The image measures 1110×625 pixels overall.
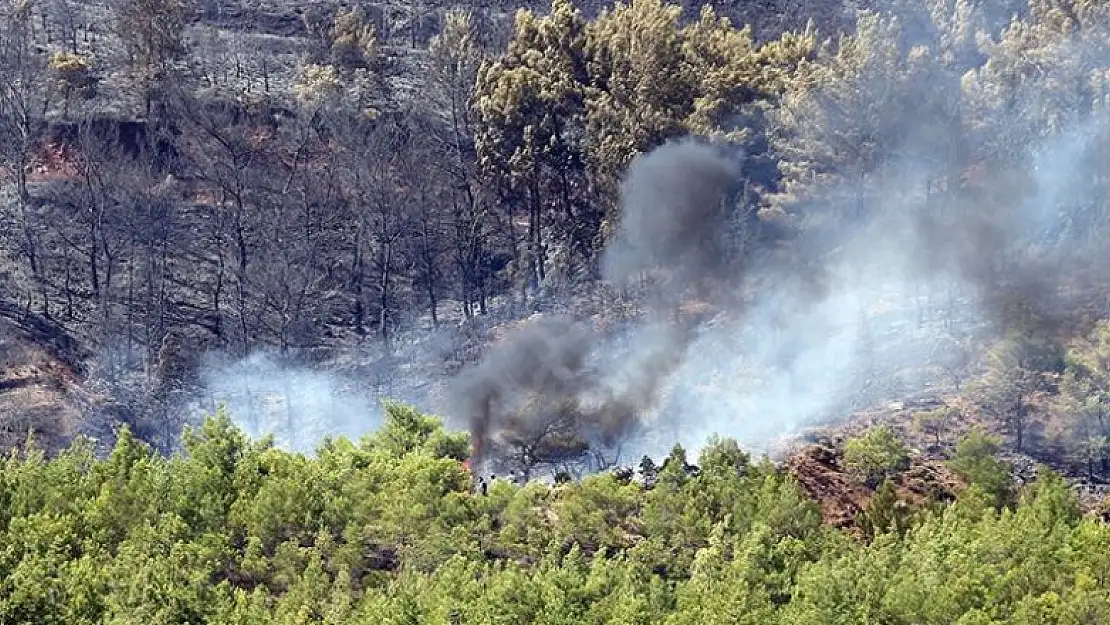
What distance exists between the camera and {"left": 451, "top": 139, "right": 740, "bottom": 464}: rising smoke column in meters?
46.6

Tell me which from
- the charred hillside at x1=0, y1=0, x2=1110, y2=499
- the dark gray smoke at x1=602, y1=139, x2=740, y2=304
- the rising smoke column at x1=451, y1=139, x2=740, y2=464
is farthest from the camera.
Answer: the dark gray smoke at x1=602, y1=139, x2=740, y2=304

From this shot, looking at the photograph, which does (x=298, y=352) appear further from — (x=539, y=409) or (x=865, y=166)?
(x=865, y=166)

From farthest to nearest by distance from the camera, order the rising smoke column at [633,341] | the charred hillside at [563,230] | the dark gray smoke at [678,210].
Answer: the dark gray smoke at [678,210] → the charred hillside at [563,230] → the rising smoke column at [633,341]

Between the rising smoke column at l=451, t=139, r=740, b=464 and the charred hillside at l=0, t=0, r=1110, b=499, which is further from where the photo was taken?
the charred hillside at l=0, t=0, r=1110, b=499

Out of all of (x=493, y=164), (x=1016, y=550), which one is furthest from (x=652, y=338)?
(x=1016, y=550)

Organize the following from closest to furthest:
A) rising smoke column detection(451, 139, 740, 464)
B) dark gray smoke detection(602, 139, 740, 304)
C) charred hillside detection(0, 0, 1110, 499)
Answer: rising smoke column detection(451, 139, 740, 464), charred hillside detection(0, 0, 1110, 499), dark gray smoke detection(602, 139, 740, 304)

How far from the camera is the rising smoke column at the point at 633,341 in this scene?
46.6m

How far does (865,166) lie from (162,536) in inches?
1153

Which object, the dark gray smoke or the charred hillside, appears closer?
the charred hillside

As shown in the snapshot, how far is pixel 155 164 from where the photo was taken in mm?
61281

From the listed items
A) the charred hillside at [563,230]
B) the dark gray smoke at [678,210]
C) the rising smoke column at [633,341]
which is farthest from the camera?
the dark gray smoke at [678,210]

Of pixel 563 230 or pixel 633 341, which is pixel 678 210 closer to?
pixel 563 230

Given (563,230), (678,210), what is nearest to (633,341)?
(678,210)

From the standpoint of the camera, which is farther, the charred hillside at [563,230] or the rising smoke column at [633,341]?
the charred hillside at [563,230]
